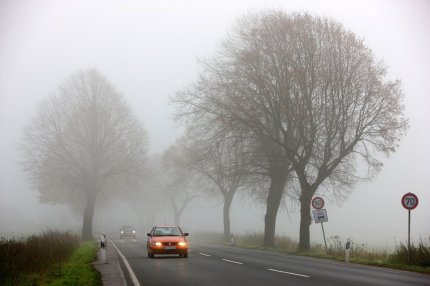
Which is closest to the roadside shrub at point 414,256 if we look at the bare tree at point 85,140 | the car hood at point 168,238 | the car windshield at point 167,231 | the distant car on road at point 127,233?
the car hood at point 168,238

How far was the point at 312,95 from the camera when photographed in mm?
29266

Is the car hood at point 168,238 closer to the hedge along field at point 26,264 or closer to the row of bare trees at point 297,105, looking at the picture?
the hedge along field at point 26,264

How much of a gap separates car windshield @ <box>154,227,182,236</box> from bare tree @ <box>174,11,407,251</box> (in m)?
7.10

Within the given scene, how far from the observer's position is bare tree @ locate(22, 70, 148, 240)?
42.7 m

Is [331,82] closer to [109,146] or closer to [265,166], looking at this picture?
[265,166]

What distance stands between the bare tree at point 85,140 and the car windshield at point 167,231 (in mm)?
19782

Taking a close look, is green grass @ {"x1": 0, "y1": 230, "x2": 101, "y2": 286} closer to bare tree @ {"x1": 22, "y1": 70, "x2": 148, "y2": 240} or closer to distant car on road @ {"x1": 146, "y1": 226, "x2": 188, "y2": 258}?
distant car on road @ {"x1": 146, "y1": 226, "x2": 188, "y2": 258}

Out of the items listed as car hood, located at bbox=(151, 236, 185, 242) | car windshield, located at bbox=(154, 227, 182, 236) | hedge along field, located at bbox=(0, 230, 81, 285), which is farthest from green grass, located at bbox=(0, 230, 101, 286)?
car windshield, located at bbox=(154, 227, 182, 236)

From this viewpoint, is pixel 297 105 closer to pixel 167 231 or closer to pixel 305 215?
pixel 305 215

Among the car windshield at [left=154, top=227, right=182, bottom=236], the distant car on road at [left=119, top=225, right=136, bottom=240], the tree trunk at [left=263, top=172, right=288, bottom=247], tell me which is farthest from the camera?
the distant car on road at [left=119, top=225, right=136, bottom=240]

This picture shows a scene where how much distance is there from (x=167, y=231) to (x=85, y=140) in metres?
21.2

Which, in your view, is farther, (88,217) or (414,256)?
(88,217)

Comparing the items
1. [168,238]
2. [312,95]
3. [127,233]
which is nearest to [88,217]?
[127,233]

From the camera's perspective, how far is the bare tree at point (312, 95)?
27719 millimetres
